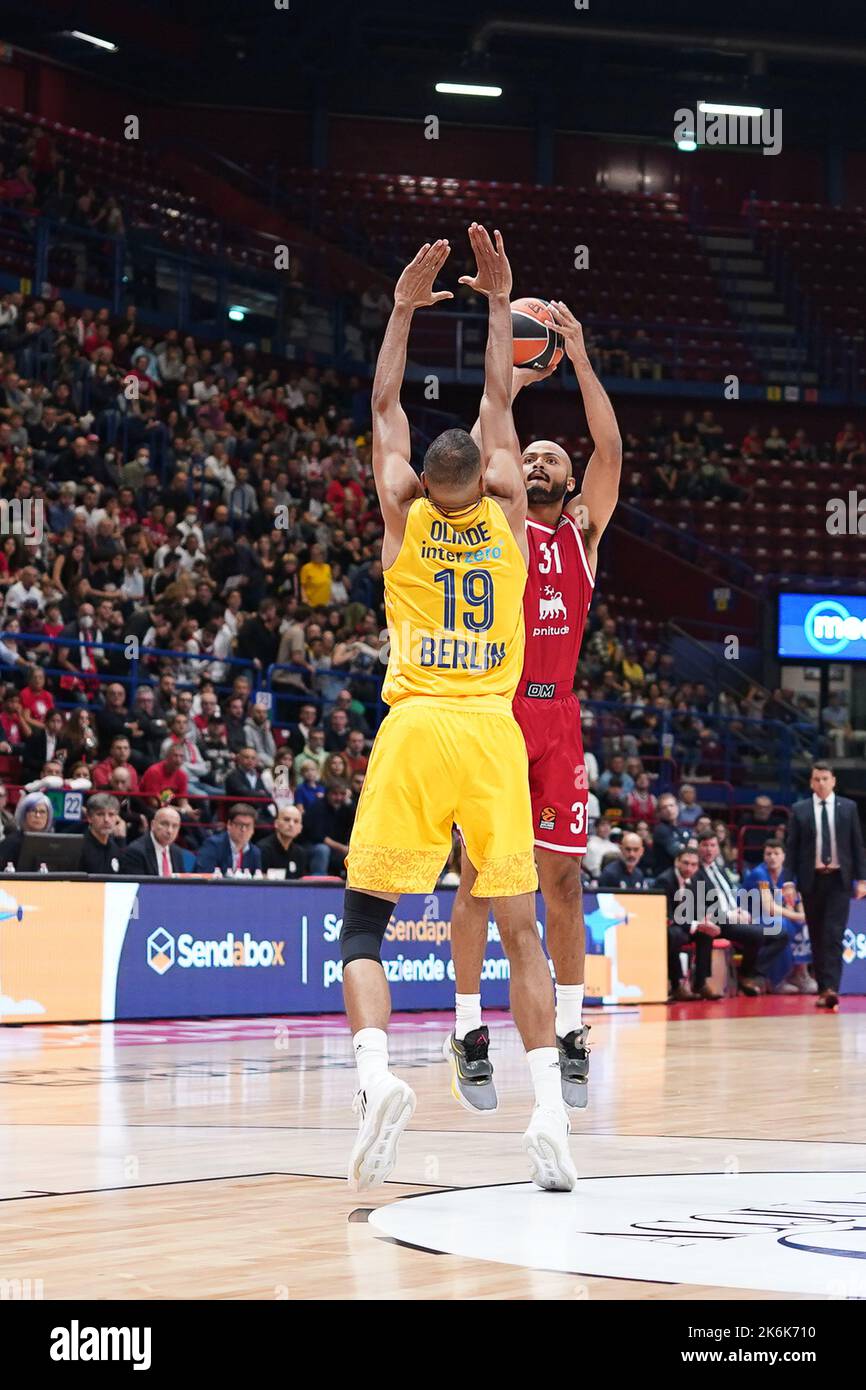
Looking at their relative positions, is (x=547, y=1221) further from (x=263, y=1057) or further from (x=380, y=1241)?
(x=263, y=1057)

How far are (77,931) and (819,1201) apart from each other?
8.01m

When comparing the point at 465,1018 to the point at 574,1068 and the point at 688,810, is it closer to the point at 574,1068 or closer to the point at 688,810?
the point at 574,1068

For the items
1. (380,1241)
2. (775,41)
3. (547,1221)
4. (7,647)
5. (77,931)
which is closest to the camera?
(380,1241)

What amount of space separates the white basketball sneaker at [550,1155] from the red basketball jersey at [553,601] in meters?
2.46

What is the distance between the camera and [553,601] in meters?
7.54

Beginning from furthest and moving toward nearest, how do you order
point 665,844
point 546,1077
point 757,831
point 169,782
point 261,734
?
point 757,831 < point 665,844 < point 261,734 < point 169,782 < point 546,1077

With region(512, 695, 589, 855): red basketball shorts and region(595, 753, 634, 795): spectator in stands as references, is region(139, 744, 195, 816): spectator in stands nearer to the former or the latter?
region(595, 753, 634, 795): spectator in stands

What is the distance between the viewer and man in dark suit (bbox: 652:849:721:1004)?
17.5 metres

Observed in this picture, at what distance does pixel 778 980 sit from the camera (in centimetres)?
1911

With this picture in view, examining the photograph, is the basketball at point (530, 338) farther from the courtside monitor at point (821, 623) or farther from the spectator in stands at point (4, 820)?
the courtside monitor at point (821, 623)

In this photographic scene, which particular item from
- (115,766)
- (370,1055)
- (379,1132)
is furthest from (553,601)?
(115,766)

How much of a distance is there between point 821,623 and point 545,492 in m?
20.0
